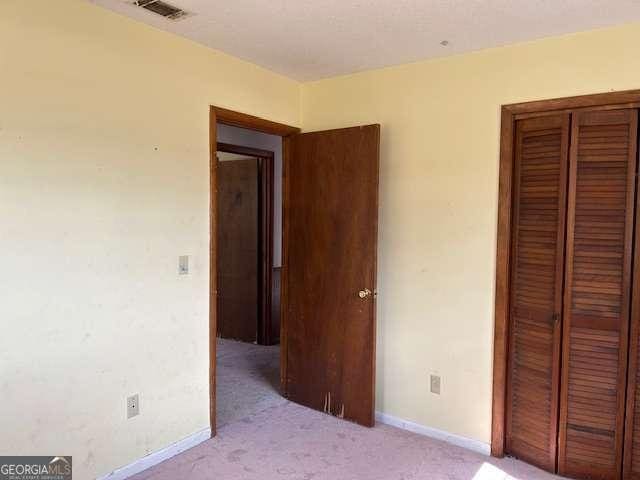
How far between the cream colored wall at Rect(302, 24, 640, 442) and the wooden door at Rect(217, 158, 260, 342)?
194 cm

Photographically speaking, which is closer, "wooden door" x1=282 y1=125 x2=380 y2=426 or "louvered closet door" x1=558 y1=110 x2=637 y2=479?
"louvered closet door" x1=558 y1=110 x2=637 y2=479

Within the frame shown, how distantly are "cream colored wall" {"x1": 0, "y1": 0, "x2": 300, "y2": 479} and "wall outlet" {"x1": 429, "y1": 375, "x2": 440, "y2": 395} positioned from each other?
139 cm

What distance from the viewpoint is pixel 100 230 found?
2211mm

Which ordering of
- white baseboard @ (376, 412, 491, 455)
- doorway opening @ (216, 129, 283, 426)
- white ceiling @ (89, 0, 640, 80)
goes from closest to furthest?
white ceiling @ (89, 0, 640, 80) → white baseboard @ (376, 412, 491, 455) → doorway opening @ (216, 129, 283, 426)

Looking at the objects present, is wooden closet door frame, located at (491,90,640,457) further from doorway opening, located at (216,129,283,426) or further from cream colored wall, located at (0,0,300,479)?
doorway opening, located at (216,129,283,426)

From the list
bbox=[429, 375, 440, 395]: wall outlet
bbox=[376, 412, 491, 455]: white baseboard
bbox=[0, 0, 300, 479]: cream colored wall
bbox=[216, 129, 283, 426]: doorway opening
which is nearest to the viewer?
Answer: bbox=[0, 0, 300, 479]: cream colored wall

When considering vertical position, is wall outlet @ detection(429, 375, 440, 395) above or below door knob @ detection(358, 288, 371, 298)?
below

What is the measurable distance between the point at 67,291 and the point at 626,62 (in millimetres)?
2839

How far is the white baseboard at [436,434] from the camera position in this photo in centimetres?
268

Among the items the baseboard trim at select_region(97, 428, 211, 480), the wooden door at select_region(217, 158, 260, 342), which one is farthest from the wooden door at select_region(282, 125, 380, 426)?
the wooden door at select_region(217, 158, 260, 342)

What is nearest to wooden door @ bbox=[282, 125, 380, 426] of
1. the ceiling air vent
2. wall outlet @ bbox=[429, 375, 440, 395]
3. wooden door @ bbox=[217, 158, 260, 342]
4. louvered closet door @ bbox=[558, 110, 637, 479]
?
wall outlet @ bbox=[429, 375, 440, 395]

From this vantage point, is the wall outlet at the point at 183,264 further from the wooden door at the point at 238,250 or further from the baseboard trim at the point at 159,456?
the wooden door at the point at 238,250

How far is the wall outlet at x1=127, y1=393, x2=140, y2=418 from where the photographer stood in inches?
93.5

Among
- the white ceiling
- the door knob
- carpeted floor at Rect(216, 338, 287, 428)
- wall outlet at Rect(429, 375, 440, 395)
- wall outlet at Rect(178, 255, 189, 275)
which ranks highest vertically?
the white ceiling
